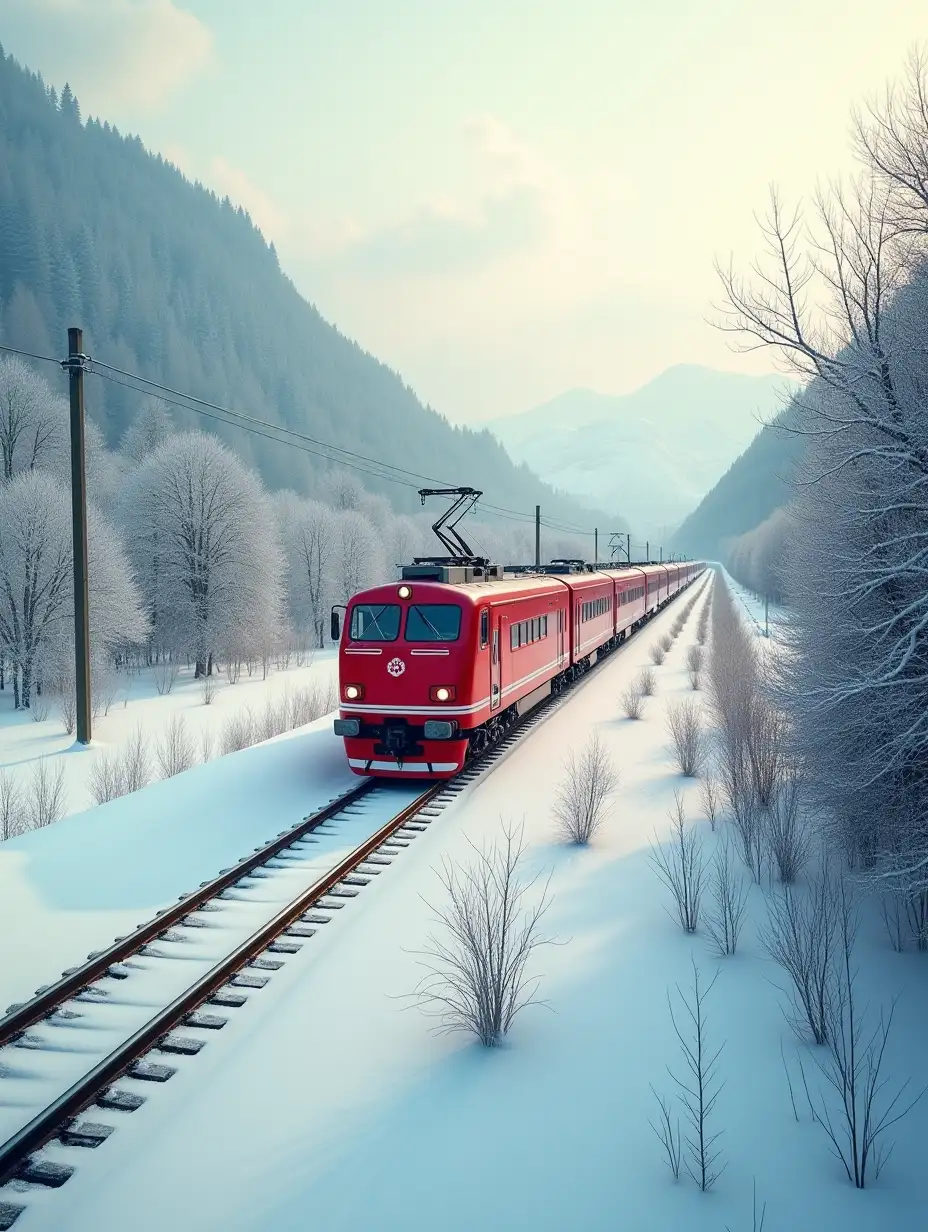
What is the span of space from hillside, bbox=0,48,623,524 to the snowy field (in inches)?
3544

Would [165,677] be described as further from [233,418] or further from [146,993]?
[233,418]

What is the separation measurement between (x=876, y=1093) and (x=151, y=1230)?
12.6 feet

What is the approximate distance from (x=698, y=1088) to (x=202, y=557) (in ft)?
109

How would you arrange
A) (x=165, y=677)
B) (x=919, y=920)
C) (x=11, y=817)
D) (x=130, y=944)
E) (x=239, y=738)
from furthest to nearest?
(x=165, y=677) < (x=239, y=738) < (x=11, y=817) < (x=919, y=920) < (x=130, y=944)

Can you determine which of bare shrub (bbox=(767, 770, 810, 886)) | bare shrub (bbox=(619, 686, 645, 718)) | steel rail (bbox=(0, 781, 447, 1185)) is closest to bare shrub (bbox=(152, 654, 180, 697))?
bare shrub (bbox=(619, 686, 645, 718))

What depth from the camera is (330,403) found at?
142375mm

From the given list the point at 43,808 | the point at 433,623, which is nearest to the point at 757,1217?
the point at 433,623

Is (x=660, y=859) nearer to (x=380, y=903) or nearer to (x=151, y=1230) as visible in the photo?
(x=380, y=903)

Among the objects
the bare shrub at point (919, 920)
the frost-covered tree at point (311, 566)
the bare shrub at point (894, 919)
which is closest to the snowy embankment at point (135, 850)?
the bare shrub at point (894, 919)

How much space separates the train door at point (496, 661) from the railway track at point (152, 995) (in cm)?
336

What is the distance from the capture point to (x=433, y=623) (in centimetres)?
1093

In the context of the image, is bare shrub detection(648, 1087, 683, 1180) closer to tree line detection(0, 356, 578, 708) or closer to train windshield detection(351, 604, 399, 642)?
train windshield detection(351, 604, 399, 642)

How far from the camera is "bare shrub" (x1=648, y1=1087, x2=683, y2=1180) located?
3.82 m

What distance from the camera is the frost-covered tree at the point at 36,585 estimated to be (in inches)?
1028
